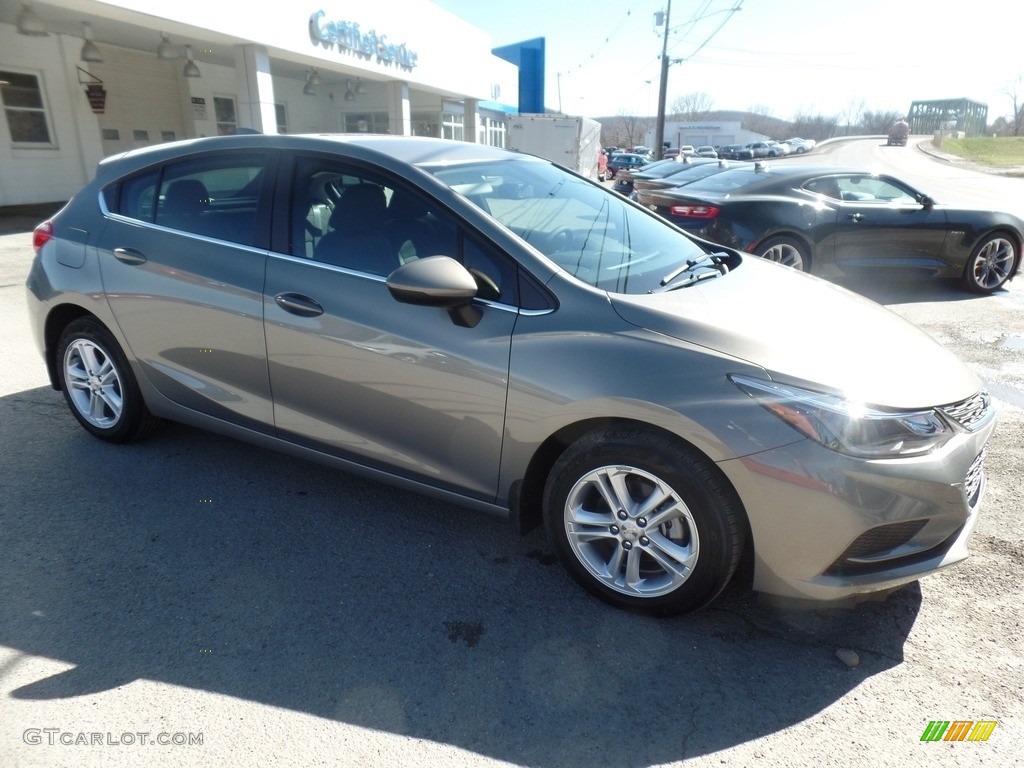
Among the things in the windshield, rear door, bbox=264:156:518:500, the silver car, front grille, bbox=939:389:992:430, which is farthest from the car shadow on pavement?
the windshield

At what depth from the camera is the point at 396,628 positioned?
2.56 m

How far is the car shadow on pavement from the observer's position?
7.23ft

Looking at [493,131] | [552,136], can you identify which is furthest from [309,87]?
[493,131]

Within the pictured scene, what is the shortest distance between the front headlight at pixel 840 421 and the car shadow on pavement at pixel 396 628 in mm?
783

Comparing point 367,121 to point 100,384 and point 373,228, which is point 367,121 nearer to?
point 100,384

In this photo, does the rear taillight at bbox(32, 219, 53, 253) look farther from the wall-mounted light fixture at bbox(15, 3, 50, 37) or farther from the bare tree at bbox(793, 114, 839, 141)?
the bare tree at bbox(793, 114, 839, 141)

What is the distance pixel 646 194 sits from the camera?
28.1 feet

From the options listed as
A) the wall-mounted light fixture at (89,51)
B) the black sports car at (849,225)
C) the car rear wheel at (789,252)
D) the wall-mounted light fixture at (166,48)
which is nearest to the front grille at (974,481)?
the black sports car at (849,225)

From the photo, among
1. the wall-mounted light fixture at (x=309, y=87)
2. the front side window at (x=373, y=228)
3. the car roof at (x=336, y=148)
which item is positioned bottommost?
the front side window at (x=373, y=228)

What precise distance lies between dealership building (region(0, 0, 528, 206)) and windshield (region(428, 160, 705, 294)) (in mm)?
8780

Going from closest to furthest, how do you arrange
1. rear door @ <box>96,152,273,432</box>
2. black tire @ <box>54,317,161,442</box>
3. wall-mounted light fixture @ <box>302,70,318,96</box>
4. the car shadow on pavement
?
the car shadow on pavement < rear door @ <box>96,152,273,432</box> < black tire @ <box>54,317,161,442</box> < wall-mounted light fixture @ <box>302,70,318,96</box>

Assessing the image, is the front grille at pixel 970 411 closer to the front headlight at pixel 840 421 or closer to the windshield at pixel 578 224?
the front headlight at pixel 840 421

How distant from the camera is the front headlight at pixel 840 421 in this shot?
224cm

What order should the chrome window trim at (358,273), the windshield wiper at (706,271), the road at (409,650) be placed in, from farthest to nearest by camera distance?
the windshield wiper at (706,271) < the chrome window trim at (358,273) < the road at (409,650)
